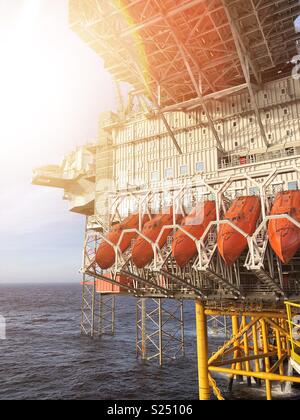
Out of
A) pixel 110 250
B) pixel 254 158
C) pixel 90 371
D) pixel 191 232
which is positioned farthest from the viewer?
pixel 90 371

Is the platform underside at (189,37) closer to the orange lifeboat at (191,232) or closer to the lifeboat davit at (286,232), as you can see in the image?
the orange lifeboat at (191,232)

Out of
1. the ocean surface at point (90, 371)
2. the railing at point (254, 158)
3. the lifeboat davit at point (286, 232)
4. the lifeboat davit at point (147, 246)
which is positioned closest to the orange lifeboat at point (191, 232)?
the lifeboat davit at point (147, 246)

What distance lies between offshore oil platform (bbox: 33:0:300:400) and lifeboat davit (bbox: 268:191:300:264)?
0.17 feet

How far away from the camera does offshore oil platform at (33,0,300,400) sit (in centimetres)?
1745

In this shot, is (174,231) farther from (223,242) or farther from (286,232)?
(286,232)

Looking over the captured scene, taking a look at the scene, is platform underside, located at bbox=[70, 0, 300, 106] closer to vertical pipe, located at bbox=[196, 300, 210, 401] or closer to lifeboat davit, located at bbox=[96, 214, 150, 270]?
lifeboat davit, located at bbox=[96, 214, 150, 270]

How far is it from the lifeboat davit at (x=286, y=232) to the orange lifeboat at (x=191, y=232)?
4.22 m

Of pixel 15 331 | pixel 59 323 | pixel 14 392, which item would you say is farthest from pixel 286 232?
pixel 59 323

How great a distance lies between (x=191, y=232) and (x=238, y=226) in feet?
9.53

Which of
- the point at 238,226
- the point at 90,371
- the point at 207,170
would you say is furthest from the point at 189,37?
the point at 90,371

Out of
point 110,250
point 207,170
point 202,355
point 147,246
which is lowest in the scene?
point 202,355

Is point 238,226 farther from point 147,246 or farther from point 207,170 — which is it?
point 207,170

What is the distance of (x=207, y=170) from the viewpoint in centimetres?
2819
